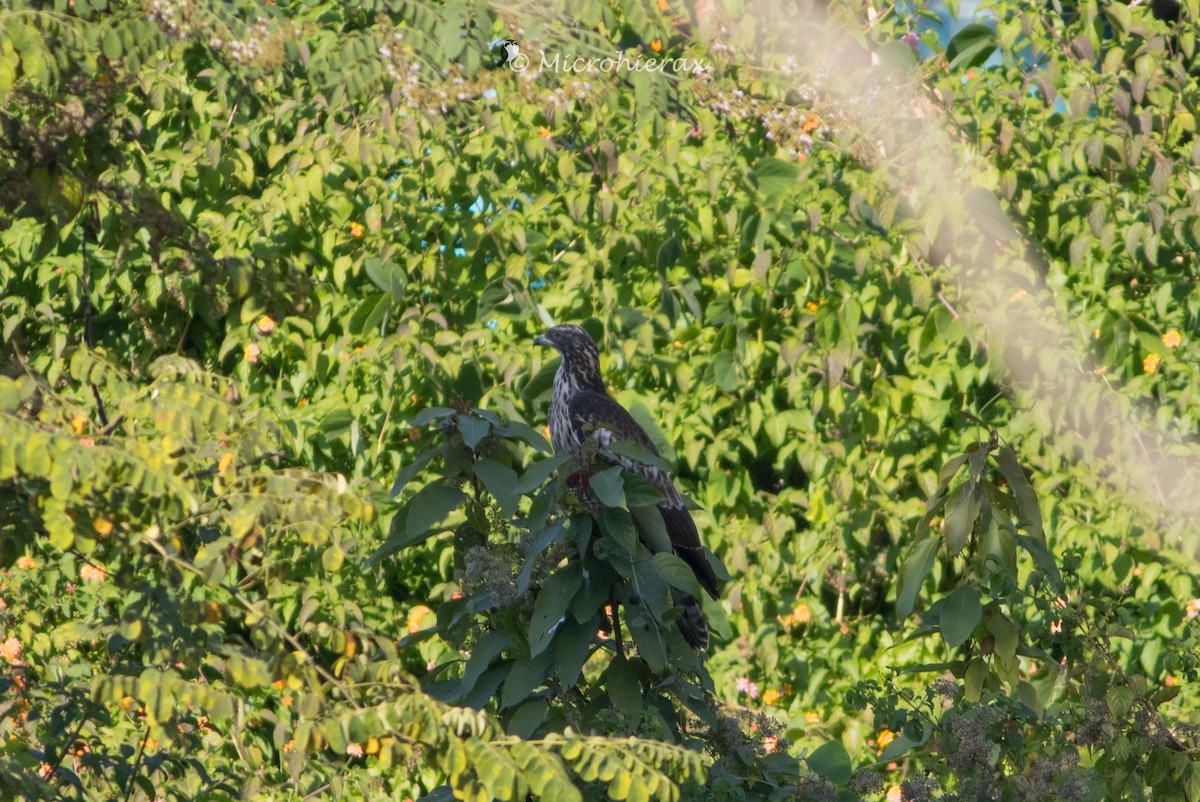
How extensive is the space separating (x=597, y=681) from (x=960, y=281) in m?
2.53

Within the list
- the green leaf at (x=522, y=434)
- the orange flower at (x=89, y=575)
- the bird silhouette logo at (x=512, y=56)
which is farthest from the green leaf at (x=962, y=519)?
the bird silhouette logo at (x=512, y=56)

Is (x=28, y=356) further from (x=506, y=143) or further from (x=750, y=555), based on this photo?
(x=750, y=555)

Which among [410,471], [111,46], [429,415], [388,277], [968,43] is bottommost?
[388,277]

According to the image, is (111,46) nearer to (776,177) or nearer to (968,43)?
(776,177)

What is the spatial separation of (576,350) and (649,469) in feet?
1.46

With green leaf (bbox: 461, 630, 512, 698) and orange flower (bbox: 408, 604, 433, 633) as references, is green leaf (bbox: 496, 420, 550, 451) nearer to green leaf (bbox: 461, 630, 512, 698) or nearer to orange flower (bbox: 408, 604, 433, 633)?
green leaf (bbox: 461, 630, 512, 698)

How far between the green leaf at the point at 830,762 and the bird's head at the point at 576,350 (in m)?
1.48

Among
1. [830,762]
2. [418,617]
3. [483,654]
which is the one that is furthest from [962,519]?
[418,617]

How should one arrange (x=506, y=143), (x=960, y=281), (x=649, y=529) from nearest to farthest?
1. (x=649, y=529)
2. (x=960, y=281)
3. (x=506, y=143)

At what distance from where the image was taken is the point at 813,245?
475 cm

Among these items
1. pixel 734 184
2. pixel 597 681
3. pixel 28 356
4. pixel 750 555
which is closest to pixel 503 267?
pixel 734 184

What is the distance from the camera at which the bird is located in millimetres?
3150

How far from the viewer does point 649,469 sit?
3627 millimetres

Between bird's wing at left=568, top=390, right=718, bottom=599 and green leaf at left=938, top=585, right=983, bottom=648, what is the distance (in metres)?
0.87
